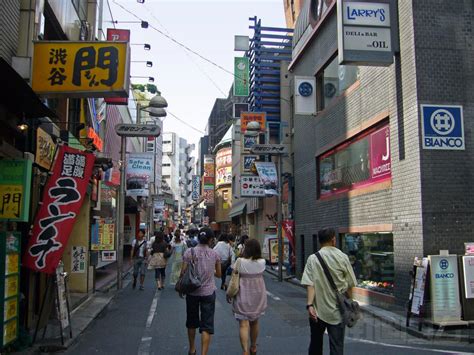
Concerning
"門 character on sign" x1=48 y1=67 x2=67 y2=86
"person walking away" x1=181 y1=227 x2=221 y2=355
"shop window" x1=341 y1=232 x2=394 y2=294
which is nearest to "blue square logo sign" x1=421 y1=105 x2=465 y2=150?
"shop window" x1=341 y1=232 x2=394 y2=294

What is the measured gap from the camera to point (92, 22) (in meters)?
16.3

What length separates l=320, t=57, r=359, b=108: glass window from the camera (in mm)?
15148

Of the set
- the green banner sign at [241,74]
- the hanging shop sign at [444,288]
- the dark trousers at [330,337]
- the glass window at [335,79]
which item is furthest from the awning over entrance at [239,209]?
the dark trousers at [330,337]

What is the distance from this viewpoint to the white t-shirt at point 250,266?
6805mm

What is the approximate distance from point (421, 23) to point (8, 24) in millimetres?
8282

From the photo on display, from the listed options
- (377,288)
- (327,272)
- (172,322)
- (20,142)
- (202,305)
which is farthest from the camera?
(377,288)

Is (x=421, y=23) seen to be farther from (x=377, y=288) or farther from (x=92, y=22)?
(x=92, y=22)

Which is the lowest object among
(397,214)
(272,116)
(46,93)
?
(397,214)

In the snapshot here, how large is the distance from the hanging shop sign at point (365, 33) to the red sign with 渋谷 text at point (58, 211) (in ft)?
21.0

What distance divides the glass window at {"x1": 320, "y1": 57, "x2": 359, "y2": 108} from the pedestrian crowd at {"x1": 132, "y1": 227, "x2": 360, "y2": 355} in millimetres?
9189

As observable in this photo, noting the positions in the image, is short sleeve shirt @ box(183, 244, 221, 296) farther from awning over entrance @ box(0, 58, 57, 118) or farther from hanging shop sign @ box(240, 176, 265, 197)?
hanging shop sign @ box(240, 176, 265, 197)

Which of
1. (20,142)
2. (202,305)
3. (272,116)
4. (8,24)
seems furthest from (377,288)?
(272,116)

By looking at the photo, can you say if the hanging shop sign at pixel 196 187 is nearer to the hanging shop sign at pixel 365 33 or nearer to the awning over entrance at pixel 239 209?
the awning over entrance at pixel 239 209

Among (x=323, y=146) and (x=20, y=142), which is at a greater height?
(x=323, y=146)
